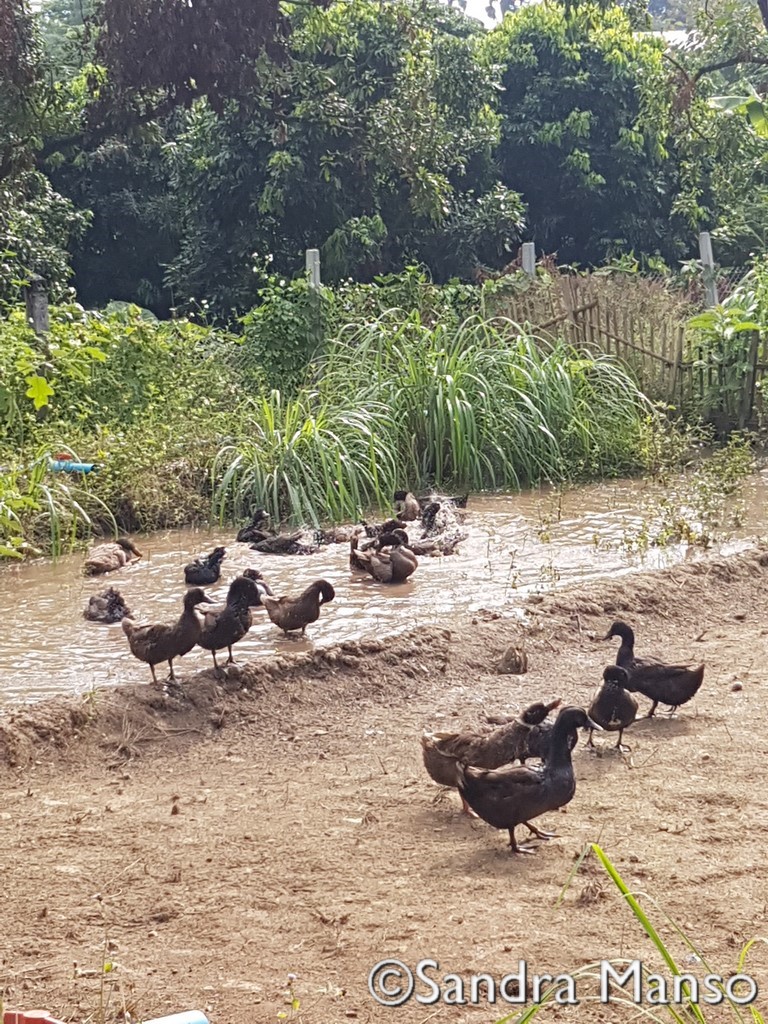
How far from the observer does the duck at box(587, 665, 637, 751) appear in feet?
19.1

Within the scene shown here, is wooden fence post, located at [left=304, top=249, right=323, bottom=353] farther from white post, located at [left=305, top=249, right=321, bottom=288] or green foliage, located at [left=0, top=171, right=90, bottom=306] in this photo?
green foliage, located at [left=0, top=171, right=90, bottom=306]

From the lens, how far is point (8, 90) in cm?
1573

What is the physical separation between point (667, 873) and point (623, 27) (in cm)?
2616

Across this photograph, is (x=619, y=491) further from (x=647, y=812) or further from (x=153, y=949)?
(x=153, y=949)

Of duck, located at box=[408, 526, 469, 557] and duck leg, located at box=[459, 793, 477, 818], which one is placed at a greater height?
duck, located at box=[408, 526, 469, 557]

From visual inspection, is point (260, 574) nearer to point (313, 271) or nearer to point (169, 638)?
point (169, 638)

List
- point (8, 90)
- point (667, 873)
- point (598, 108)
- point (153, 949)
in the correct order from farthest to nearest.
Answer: point (598, 108), point (8, 90), point (667, 873), point (153, 949)

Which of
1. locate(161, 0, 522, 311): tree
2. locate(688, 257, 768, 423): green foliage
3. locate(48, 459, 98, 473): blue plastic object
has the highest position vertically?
locate(161, 0, 522, 311): tree

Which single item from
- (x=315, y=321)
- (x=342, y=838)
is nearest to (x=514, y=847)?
(x=342, y=838)

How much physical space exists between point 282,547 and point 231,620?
124 inches

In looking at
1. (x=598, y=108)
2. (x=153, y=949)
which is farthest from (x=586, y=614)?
(x=598, y=108)

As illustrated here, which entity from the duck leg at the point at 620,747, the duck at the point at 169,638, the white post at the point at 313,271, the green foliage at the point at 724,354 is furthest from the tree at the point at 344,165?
the duck leg at the point at 620,747

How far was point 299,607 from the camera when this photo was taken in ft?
25.2

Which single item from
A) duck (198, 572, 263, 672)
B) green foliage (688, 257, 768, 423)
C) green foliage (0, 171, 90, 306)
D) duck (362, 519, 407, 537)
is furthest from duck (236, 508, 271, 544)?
green foliage (688, 257, 768, 423)
